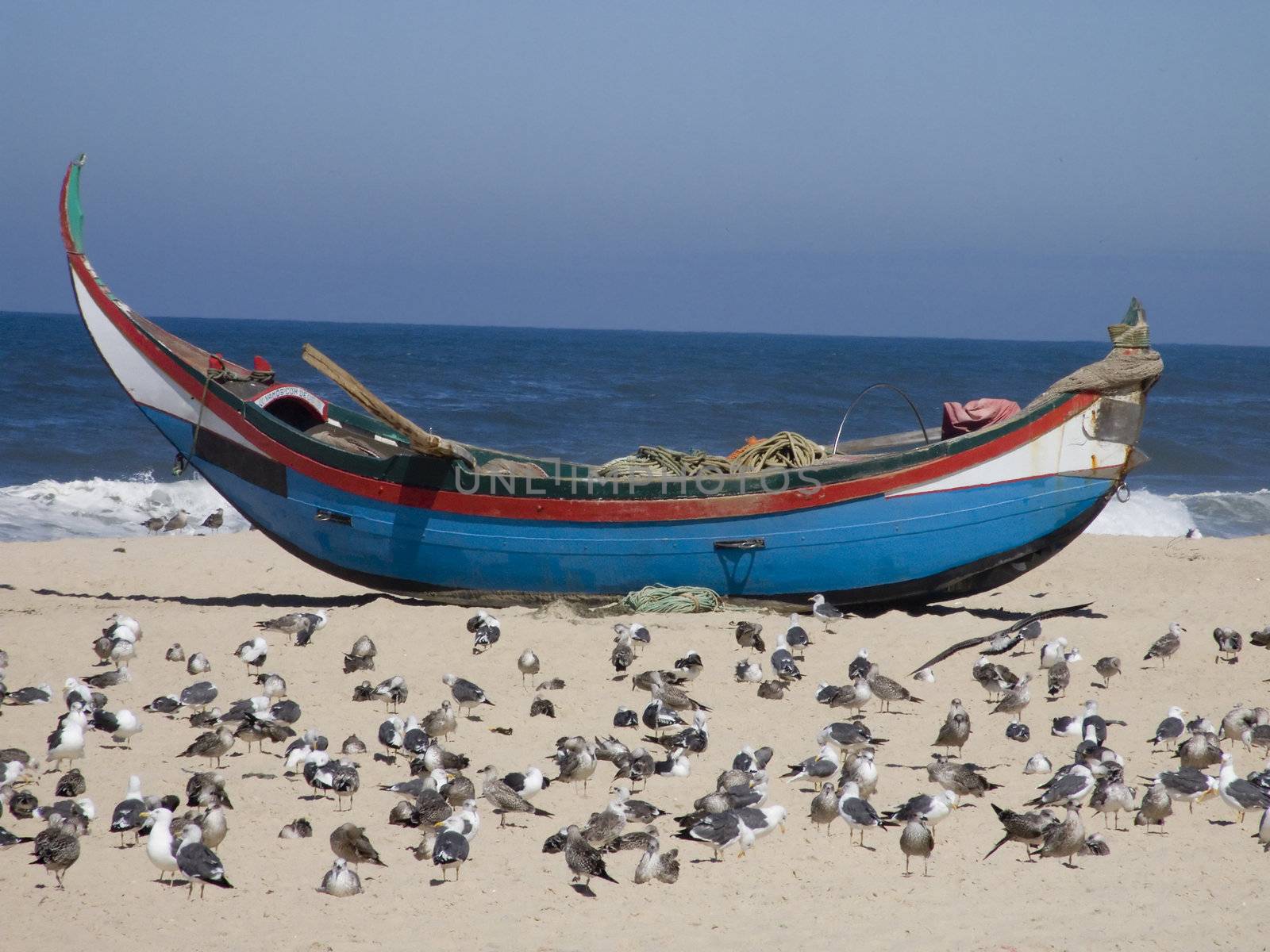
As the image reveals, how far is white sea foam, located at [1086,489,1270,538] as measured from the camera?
21359mm

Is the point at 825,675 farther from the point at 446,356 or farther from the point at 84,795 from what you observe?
the point at 446,356

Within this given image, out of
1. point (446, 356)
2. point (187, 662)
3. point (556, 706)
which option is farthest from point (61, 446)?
point (446, 356)

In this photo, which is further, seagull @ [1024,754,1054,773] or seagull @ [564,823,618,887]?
seagull @ [1024,754,1054,773]

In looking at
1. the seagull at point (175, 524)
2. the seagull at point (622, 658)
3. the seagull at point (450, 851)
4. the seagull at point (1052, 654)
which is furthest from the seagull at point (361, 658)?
the seagull at point (175, 524)

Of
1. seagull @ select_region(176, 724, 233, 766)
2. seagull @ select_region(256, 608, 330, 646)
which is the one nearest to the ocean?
seagull @ select_region(256, 608, 330, 646)

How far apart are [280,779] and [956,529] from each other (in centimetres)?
593

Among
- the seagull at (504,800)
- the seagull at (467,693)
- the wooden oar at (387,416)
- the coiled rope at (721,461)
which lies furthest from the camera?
the coiled rope at (721,461)

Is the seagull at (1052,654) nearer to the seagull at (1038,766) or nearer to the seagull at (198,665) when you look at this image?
the seagull at (1038,766)

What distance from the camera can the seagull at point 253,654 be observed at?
10102 millimetres

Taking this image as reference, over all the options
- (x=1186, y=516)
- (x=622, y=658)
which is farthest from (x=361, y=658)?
(x=1186, y=516)

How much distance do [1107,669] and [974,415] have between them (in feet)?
9.01

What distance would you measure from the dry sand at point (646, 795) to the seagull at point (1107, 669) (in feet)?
0.30

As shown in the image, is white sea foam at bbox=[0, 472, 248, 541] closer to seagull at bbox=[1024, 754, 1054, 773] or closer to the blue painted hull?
the blue painted hull

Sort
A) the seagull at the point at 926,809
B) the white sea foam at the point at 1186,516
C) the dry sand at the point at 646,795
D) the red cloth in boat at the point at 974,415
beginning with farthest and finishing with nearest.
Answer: the white sea foam at the point at 1186,516 → the red cloth in boat at the point at 974,415 → the seagull at the point at 926,809 → the dry sand at the point at 646,795
